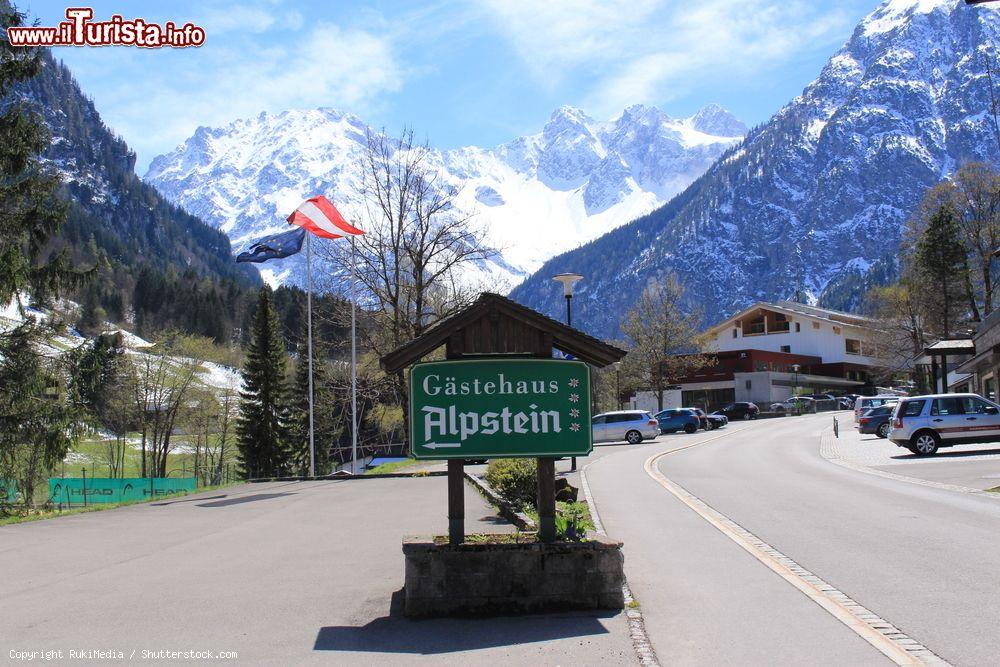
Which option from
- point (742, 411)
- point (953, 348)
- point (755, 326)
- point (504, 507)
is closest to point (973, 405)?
point (953, 348)

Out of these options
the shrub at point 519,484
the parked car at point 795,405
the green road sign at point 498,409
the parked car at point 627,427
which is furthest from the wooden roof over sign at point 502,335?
the parked car at point 795,405

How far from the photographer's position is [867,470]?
2197 centimetres

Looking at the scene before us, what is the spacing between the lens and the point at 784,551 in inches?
395

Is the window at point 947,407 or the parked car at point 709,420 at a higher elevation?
the window at point 947,407

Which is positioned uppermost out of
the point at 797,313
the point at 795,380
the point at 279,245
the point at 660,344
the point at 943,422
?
the point at 797,313

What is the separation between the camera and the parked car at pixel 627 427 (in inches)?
1705

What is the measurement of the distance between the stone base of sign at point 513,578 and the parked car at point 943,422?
20.7m

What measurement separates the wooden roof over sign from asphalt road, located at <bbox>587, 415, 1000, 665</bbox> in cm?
240

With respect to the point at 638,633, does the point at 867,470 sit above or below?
below

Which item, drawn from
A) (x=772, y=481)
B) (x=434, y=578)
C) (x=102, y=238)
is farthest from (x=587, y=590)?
(x=102, y=238)

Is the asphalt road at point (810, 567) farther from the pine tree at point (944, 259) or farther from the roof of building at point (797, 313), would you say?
the roof of building at point (797, 313)

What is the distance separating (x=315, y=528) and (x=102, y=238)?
171m

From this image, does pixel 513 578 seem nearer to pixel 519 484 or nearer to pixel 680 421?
pixel 519 484

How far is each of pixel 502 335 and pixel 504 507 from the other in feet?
20.4
